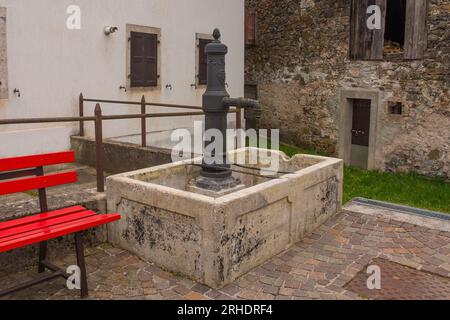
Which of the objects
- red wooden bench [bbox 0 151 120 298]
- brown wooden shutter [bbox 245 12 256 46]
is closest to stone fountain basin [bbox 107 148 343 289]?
red wooden bench [bbox 0 151 120 298]

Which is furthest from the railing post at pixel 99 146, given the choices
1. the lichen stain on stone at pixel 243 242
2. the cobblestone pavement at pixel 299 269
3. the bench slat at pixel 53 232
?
the lichen stain on stone at pixel 243 242

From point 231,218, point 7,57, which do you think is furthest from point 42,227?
point 7,57

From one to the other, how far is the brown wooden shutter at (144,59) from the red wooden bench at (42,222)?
16.1ft

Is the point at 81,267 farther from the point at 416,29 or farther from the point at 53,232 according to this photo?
the point at 416,29

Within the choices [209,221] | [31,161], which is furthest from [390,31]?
[31,161]

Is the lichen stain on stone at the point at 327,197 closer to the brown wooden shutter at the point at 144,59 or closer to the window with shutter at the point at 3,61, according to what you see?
the brown wooden shutter at the point at 144,59

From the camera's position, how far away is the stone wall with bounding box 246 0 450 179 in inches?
381

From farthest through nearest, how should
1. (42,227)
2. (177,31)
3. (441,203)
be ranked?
(177,31) < (441,203) < (42,227)

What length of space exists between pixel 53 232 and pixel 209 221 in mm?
1174

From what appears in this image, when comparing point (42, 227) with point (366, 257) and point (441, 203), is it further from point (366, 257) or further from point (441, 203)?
point (441, 203)

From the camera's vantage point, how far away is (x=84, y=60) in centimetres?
783

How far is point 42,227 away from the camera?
11.3 feet

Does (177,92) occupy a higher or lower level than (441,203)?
higher

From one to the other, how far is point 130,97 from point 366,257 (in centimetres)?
562
